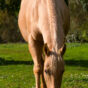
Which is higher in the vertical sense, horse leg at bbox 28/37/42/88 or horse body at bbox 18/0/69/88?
horse body at bbox 18/0/69/88

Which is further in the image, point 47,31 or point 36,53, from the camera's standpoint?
point 36,53

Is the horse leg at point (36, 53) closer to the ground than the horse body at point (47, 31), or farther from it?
closer to the ground

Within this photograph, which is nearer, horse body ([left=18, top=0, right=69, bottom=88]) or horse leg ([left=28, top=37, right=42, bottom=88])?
horse body ([left=18, top=0, right=69, bottom=88])

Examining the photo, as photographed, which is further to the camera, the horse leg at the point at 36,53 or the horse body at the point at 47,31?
the horse leg at the point at 36,53

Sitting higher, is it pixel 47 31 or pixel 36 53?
pixel 47 31

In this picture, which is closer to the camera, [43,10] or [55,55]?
[55,55]

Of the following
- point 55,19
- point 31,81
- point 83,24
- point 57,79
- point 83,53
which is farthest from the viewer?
point 83,53

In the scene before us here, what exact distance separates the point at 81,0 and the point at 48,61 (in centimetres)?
1056

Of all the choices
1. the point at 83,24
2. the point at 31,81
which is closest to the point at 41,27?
the point at 31,81

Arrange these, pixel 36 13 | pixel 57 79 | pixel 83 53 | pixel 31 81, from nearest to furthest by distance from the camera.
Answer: pixel 57 79, pixel 36 13, pixel 31 81, pixel 83 53

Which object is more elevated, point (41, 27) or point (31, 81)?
point (41, 27)

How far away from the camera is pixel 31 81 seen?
9820 mm

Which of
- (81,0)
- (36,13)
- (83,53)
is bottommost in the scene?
(83,53)

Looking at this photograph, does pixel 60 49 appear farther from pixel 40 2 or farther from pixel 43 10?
pixel 40 2
